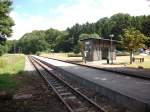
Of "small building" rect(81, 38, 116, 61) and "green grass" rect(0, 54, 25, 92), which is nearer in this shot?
"green grass" rect(0, 54, 25, 92)

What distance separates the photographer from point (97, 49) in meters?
50.6

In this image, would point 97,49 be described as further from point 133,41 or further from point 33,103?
point 33,103

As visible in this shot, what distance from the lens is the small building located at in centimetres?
4956

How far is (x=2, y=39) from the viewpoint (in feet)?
235

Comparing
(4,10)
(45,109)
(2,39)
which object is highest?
(4,10)

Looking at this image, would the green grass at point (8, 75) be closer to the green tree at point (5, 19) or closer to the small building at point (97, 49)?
the small building at point (97, 49)

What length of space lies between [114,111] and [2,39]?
2516 inches

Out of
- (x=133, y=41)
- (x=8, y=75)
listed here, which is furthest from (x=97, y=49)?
(x=8, y=75)

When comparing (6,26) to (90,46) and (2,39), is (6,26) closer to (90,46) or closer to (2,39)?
(2,39)

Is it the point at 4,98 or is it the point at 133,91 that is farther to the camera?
the point at 133,91

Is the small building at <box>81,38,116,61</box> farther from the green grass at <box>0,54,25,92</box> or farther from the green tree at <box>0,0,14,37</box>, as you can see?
the green tree at <box>0,0,14,37</box>

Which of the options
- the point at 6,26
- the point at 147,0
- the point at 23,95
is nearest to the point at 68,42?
the point at 6,26

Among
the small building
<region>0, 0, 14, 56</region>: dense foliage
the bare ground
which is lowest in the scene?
the bare ground

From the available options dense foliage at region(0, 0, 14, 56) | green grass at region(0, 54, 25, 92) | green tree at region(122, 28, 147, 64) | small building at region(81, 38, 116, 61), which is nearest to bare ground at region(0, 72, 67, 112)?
green grass at region(0, 54, 25, 92)
